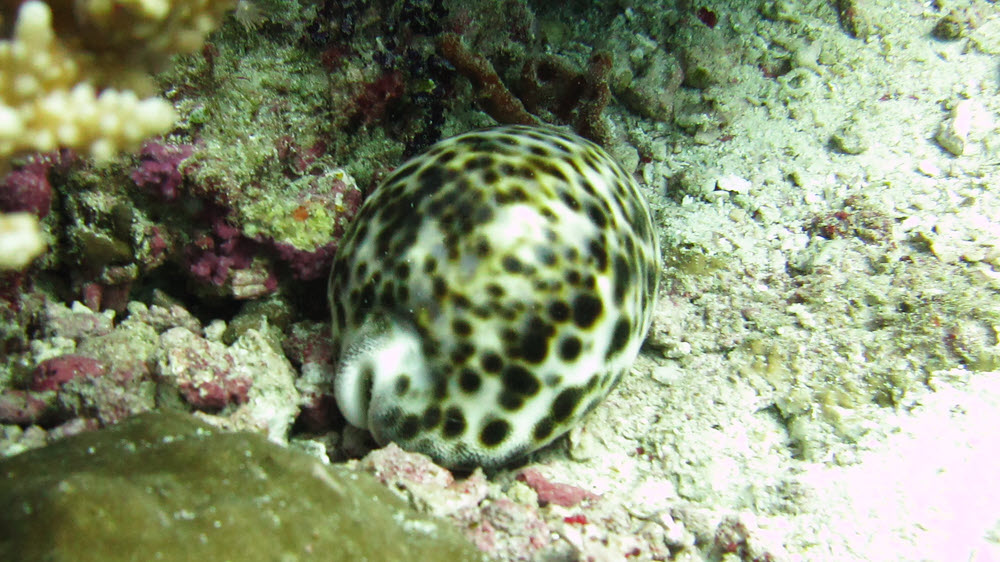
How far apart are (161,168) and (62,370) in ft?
2.53

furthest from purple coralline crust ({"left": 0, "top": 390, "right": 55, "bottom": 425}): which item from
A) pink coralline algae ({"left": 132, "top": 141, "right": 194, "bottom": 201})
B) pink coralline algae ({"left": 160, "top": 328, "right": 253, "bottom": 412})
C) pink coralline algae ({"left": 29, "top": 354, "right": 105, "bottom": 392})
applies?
pink coralline algae ({"left": 132, "top": 141, "right": 194, "bottom": 201})

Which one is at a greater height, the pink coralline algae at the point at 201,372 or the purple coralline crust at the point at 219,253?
the purple coralline crust at the point at 219,253

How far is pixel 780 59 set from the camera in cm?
354

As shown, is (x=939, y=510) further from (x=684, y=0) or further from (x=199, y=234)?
(x=684, y=0)

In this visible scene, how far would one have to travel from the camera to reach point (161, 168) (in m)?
2.14

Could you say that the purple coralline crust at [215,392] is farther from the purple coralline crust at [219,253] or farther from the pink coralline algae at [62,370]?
the purple coralline crust at [219,253]

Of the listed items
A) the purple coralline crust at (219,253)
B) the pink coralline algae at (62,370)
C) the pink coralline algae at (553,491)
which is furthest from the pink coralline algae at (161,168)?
the pink coralline algae at (553,491)

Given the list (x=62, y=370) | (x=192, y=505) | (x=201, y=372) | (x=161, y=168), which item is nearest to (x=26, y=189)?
(x=161, y=168)

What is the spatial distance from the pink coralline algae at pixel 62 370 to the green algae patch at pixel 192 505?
0.54m

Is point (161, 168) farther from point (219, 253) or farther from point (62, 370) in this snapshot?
point (62, 370)

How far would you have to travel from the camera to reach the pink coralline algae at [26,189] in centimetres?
183

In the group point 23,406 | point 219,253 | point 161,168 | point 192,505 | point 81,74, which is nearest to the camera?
point 192,505

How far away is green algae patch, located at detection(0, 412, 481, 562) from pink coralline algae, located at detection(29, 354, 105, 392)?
536 millimetres

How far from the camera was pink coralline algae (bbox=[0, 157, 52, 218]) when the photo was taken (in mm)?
1833
